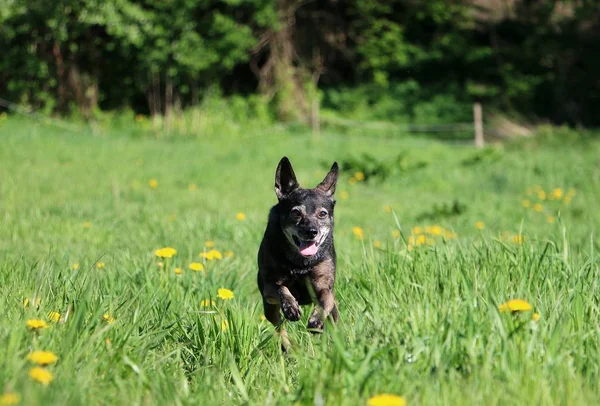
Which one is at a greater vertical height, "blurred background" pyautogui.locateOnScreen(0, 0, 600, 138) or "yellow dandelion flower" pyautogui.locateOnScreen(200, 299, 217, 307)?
"blurred background" pyautogui.locateOnScreen(0, 0, 600, 138)

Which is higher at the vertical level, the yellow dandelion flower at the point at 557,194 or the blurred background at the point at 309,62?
the blurred background at the point at 309,62

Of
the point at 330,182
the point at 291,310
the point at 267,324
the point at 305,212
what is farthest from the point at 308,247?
the point at 330,182

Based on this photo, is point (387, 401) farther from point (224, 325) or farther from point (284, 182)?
point (284, 182)

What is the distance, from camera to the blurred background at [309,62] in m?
19.7

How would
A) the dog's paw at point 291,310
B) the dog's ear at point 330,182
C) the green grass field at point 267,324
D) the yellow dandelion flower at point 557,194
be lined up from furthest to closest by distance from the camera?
1. the yellow dandelion flower at point 557,194
2. the dog's ear at point 330,182
3. the dog's paw at point 291,310
4. the green grass field at point 267,324

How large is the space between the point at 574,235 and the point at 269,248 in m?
3.96

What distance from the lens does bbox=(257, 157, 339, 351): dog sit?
12.0 feet

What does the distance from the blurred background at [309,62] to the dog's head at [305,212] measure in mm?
14672

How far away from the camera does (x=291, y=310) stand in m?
3.47

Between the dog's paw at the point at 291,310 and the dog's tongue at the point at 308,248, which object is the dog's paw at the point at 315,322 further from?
the dog's tongue at the point at 308,248

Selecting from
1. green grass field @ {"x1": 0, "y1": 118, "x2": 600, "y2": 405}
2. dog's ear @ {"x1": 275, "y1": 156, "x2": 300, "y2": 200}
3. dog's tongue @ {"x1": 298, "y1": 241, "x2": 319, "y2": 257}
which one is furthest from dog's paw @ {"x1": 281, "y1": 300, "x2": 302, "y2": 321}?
dog's ear @ {"x1": 275, "y1": 156, "x2": 300, "y2": 200}

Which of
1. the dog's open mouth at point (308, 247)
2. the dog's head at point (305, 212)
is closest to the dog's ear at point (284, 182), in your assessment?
the dog's head at point (305, 212)

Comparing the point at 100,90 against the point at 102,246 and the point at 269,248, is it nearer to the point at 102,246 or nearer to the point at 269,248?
the point at 102,246

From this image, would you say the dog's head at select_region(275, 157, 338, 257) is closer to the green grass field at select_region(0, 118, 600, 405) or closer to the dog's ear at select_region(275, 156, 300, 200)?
the dog's ear at select_region(275, 156, 300, 200)
